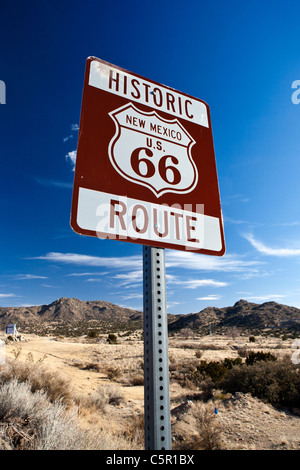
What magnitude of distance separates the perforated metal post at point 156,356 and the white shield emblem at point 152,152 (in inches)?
19.4

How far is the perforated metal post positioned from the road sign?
0.18m

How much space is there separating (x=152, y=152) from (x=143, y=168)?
186 mm

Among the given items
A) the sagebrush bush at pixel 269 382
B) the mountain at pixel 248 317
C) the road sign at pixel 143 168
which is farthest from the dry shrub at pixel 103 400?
the mountain at pixel 248 317

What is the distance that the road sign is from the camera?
5.01 feet

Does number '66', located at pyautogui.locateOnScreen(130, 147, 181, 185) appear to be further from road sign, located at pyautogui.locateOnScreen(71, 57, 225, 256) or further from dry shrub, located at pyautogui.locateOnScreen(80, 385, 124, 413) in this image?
dry shrub, located at pyautogui.locateOnScreen(80, 385, 124, 413)

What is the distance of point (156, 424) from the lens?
1.30 metres

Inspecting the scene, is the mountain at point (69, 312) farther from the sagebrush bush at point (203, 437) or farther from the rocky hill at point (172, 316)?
the sagebrush bush at point (203, 437)

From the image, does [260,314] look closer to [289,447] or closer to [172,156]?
[289,447]

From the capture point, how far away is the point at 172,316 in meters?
113

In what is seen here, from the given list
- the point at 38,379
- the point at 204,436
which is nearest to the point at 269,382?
the point at 204,436

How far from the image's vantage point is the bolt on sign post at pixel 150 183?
4.73 feet
